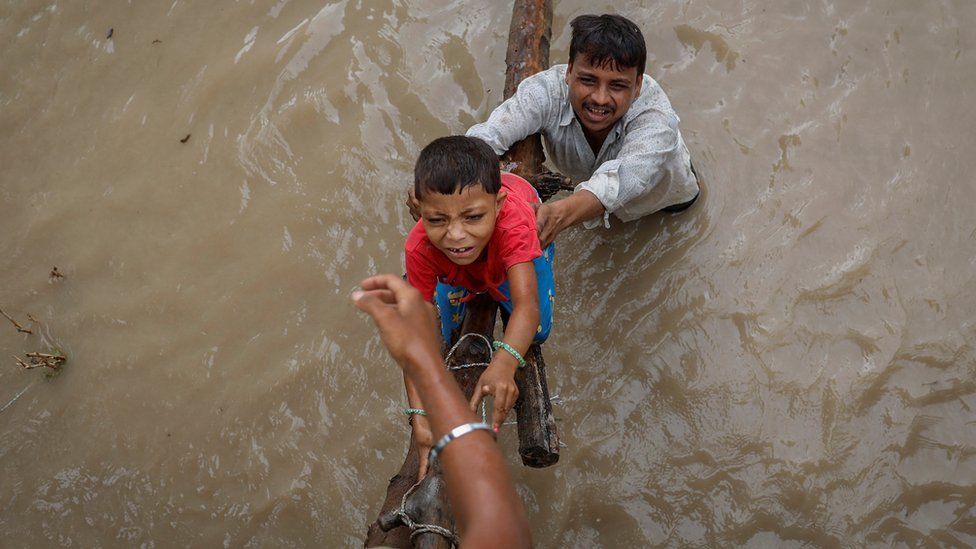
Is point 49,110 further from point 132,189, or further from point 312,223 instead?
point 312,223

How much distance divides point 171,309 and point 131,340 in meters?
0.22

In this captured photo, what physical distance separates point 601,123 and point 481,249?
0.92 meters

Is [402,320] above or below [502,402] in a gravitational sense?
above

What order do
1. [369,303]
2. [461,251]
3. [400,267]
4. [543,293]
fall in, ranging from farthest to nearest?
[400,267], [543,293], [461,251], [369,303]

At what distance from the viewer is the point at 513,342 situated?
2408 millimetres

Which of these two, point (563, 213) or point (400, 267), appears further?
point (400, 267)

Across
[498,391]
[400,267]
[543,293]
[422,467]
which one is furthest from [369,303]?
[400,267]

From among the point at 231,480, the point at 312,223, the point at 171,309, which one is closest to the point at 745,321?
the point at 312,223

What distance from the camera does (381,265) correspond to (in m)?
3.71

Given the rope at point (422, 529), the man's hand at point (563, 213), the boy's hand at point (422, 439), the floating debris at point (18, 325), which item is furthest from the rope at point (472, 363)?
the floating debris at point (18, 325)

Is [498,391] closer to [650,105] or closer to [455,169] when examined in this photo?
[455,169]

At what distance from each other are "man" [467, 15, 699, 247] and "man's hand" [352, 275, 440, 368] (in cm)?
115

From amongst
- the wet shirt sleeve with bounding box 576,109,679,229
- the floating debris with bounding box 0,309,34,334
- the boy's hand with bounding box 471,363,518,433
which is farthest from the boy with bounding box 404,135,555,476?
the floating debris with bounding box 0,309,34,334

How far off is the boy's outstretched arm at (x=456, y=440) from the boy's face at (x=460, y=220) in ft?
2.57
